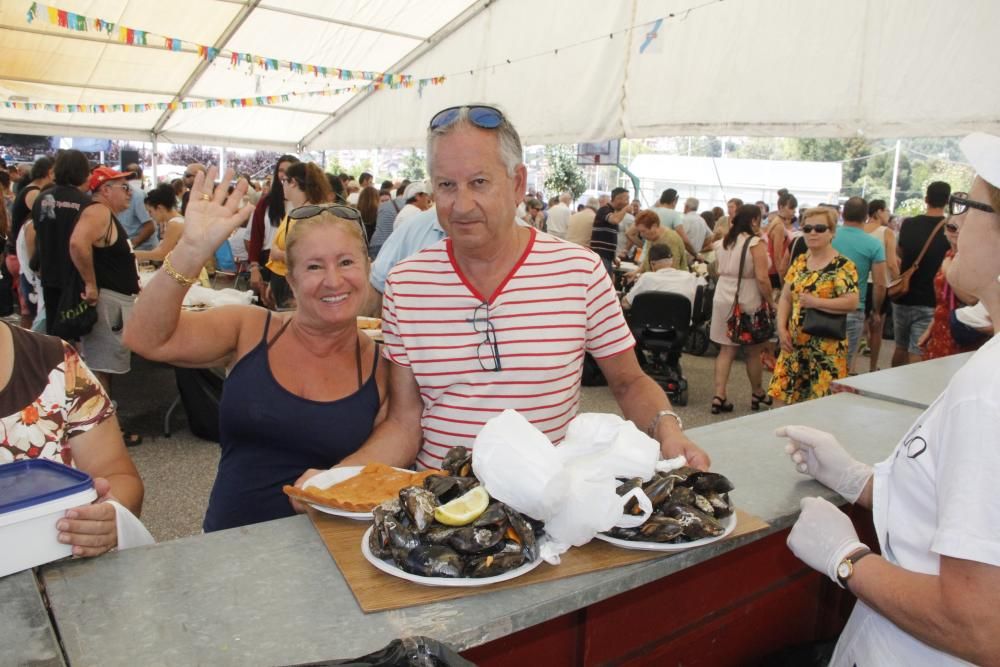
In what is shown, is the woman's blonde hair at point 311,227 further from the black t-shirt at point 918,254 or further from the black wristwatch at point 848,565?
the black t-shirt at point 918,254

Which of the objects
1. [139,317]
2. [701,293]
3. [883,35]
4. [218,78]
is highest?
[218,78]

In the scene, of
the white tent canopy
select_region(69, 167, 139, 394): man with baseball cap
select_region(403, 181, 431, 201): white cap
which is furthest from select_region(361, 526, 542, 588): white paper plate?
select_region(403, 181, 431, 201): white cap

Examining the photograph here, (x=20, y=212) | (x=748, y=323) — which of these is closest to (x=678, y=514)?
(x=748, y=323)

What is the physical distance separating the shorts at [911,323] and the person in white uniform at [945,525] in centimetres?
571

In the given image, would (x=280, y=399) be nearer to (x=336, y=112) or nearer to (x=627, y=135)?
(x=627, y=135)

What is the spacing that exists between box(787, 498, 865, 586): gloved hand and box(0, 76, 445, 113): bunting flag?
12.1 metres

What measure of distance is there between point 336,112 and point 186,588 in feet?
51.0

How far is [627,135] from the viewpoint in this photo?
8531 millimetres

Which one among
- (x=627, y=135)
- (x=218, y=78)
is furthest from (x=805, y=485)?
(x=218, y=78)

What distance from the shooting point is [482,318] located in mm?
1843

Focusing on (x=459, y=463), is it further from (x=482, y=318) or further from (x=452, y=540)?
(x=482, y=318)

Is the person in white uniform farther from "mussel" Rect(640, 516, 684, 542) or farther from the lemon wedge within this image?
the lemon wedge

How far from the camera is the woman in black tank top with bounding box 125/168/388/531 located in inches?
71.5

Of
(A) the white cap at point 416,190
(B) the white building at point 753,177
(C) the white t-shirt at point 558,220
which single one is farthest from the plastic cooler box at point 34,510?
(B) the white building at point 753,177
